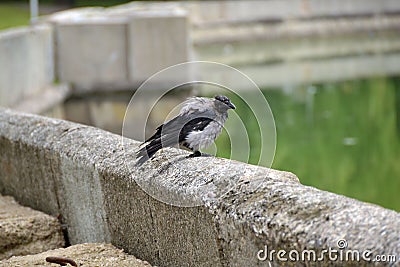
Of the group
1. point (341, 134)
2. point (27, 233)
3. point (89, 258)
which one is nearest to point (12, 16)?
point (341, 134)

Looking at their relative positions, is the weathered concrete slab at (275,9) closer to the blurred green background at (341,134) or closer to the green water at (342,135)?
the blurred green background at (341,134)

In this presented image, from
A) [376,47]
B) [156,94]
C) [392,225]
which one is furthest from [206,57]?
[392,225]

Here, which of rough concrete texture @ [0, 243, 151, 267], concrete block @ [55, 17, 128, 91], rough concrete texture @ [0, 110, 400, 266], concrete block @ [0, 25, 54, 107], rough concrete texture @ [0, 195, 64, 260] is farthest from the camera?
concrete block @ [55, 17, 128, 91]

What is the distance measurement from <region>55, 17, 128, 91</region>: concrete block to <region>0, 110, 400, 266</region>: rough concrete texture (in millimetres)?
8574

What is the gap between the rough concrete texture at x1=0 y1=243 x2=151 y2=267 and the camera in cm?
387

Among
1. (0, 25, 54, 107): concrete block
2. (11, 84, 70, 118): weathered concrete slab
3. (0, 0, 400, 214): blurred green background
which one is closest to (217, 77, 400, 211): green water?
(0, 0, 400, 214): blurred green background

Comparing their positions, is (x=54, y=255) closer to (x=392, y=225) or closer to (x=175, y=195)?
(x=175, y=195)

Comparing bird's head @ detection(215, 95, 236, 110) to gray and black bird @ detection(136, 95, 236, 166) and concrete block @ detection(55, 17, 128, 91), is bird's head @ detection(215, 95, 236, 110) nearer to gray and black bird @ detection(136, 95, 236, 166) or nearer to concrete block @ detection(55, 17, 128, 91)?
gray and black bird @ detection(136, 95, 236, 166)

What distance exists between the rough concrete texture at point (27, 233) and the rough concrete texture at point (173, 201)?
0.10 metres

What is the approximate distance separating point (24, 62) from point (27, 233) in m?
7.35

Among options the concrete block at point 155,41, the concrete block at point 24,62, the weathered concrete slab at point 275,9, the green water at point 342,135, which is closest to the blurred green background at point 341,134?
the green water at point 342,135

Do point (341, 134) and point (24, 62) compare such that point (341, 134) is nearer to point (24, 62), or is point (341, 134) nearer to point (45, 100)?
point (45, 100)

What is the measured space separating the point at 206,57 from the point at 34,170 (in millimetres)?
18349

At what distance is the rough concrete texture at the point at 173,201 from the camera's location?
3047mm
